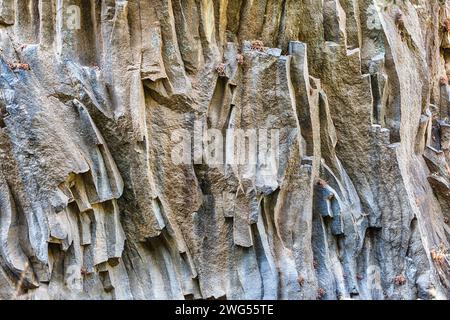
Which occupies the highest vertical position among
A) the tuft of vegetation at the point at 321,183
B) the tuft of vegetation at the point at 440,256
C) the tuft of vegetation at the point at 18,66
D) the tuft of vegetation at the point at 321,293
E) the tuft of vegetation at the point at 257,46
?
the tuft of vegetation at the point at 257,46

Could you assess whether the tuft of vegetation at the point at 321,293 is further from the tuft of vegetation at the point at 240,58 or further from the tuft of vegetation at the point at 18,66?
the tuft of vegetation at the point at 18,66

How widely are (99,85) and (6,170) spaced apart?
9.63 ft

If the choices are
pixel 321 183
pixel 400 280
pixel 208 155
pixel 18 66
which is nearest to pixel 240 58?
pixel 208 155

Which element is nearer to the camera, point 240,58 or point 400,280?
point 240,58

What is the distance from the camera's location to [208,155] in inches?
657

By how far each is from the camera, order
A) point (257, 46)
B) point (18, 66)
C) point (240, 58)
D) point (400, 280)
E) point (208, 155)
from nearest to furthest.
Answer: point (18, 66) < point (208, 155) < point (240, 58) < point (257, 46) < point (400, 280)

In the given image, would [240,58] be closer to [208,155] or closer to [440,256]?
[208,155]

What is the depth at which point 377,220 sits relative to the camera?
1864 centimetres

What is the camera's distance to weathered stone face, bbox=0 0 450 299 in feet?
47.8

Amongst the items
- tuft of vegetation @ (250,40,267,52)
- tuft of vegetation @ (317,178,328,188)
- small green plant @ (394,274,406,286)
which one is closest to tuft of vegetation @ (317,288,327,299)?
small green plant @ (394,274,406,286)

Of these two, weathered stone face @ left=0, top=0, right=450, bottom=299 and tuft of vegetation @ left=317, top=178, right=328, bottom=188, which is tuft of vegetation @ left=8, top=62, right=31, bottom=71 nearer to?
weathered stone face @ left=0, top=0, right=450, bottom=299

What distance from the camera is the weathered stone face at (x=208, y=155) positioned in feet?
47.8

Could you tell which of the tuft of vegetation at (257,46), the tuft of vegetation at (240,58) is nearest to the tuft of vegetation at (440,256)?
the tuft of vegetation at (257,46)

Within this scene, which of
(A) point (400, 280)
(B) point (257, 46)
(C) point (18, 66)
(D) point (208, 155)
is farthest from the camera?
(A) point (400, 280)
